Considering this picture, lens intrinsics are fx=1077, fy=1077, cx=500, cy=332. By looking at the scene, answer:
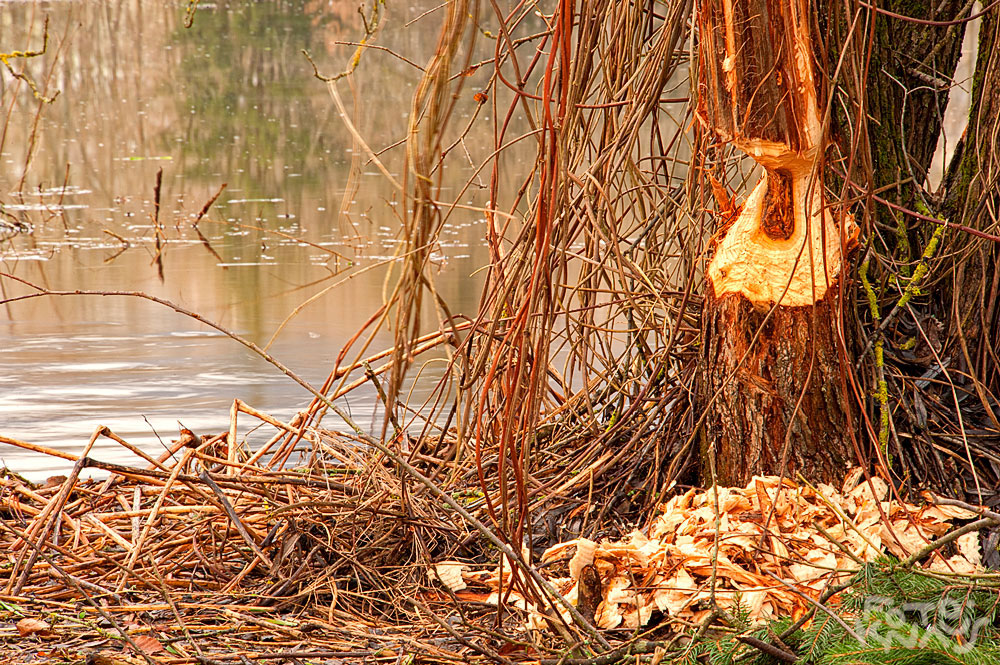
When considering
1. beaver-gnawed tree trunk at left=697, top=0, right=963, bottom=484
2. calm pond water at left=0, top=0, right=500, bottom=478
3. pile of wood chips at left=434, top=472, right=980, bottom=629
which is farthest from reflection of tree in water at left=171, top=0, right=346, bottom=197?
pile of wood chips at left=434, top=472, right=980, bottom=629

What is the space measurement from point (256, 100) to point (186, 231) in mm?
7169

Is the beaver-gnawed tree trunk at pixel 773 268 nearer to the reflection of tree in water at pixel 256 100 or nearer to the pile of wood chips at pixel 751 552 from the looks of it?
the pile of wood chips at pixel 751 552

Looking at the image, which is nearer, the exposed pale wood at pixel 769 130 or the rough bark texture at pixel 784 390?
the exposed pale wood at pixel 769 130

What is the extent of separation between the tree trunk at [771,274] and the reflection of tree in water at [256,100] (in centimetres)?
709

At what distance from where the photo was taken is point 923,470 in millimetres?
2609

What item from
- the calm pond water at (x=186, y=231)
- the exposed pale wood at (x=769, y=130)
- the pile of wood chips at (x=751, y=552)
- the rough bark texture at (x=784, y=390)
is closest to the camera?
the pile of wood chips at (x=751, y=552)

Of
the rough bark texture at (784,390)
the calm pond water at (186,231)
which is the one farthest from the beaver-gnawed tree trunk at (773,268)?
the calm pond water at (186,231)

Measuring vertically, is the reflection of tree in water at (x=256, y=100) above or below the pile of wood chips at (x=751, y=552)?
above

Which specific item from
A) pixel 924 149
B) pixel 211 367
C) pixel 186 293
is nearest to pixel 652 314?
pixel 924 149

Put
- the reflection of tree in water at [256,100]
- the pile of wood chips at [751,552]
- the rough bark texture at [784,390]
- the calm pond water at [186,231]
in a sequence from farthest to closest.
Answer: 1. the reflection of tree in water at [256,100]
2. the calm pond water at [186,231]
3. the rough bark texture at [784,390]
4. the pile of wood chips at [751,552]

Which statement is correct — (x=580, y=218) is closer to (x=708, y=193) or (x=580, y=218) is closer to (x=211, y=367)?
(x=708, y=193)

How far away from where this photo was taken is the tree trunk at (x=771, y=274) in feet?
8.06

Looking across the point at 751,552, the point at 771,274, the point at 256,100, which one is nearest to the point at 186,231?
the point at 771,274

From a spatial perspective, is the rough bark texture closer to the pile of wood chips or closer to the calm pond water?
the pile of wood chips
